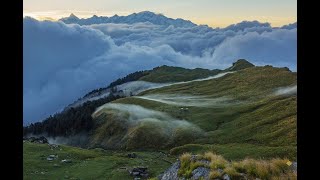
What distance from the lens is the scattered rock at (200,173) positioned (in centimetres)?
2778

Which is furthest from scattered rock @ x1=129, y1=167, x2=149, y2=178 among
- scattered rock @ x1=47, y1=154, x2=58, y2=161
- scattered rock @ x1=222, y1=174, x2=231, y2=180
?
scattered rock @ x1=222, y1=174, x2=231, y2=180

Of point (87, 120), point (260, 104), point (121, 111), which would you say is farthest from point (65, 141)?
point (260, 104)

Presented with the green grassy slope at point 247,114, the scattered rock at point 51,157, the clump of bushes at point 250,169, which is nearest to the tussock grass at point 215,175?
the clump of bushes at point 250,169

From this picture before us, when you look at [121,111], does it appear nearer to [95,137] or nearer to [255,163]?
[95,137]

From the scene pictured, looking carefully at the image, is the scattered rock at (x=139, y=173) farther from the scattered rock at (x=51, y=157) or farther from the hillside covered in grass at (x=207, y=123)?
the scattered rock at (x=51, y=157)

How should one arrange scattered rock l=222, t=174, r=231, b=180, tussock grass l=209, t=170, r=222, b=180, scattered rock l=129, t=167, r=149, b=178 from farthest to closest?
1. scattered rock l=129, t=167, r=149, b=178
2. tussock grass l=209, t=170, r=222, b=180
3. scattered rock l=222, t=174, r=231, b=180

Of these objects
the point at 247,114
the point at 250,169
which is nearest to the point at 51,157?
the point at 250,169

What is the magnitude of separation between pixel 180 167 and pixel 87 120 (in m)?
113

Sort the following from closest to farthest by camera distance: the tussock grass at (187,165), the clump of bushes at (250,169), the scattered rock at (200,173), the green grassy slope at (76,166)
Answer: the clump of bushes at (250,169) → the scattered rock at (200,173) → the tussock grass at (187,165) → the green grassy slope at (76,166)

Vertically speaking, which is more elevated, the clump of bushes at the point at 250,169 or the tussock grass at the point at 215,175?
the clump of bushes at the point at 250,169

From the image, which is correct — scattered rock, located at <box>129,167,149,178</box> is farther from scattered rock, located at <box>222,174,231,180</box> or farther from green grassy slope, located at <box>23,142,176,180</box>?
scattered rock, located at <box>222,174,231,180</box>

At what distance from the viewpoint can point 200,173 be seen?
2869 cm

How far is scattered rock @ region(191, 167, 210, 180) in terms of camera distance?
2778cm
